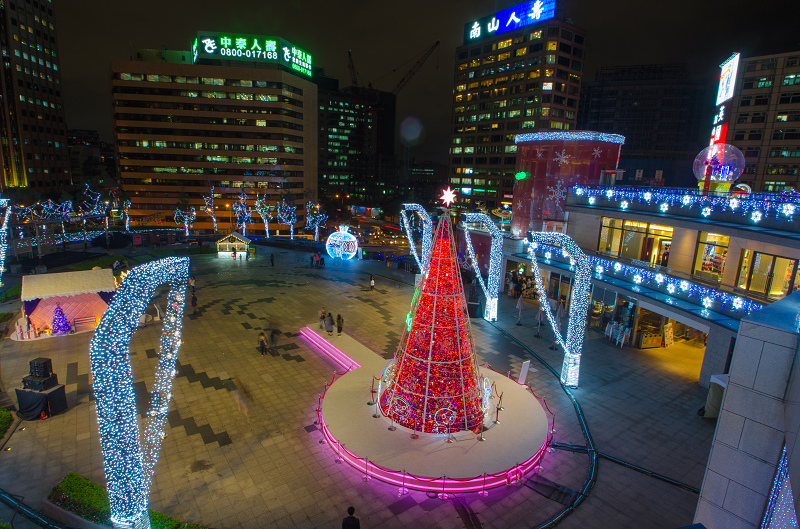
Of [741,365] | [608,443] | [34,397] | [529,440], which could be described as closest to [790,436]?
[741,365]

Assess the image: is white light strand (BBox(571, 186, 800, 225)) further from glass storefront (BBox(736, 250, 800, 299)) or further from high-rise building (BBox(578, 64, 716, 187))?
high-rise building (BBox(578, 64, 716, 187))

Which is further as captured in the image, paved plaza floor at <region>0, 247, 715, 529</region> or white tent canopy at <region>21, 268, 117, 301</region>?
white tent canopy at <region>21, 268, 117, 301</region>

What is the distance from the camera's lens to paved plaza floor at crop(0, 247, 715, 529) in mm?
9766

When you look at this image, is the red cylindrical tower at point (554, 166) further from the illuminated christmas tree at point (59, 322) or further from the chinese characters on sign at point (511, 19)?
the chinese characters on sign at point (511, 19)

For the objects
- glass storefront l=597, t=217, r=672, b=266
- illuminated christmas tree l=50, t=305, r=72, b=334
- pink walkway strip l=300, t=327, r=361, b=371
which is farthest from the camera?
glass storefront l=597, t=217, r=672, b=266

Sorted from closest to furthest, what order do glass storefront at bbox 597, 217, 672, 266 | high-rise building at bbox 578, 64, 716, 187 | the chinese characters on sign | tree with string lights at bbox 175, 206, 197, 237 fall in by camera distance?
glass storefront at bbox 597, 217, 672, 266 → tree with string lights at bbox 175, 206, 197, 237 → the chinese characters on sign → high-rise building at bbox 578, 64, 716, 187

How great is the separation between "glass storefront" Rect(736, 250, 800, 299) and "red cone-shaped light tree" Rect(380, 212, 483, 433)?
13462mm

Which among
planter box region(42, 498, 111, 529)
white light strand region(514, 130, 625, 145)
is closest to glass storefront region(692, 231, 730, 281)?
white light strand region(514, 130, 625, 145)

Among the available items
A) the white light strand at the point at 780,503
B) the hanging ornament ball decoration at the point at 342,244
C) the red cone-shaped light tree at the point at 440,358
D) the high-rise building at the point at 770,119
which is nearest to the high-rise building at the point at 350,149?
the high-rise building at the point at 770,119

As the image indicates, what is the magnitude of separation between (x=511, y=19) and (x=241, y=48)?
49936 mm

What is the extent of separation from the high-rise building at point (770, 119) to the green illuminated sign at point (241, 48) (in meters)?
68.1

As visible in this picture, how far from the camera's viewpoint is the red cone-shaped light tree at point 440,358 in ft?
38.1

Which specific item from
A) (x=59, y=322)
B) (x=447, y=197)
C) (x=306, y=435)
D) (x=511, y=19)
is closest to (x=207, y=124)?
(x=59, y=322)

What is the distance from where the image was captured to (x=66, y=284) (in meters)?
19.0
